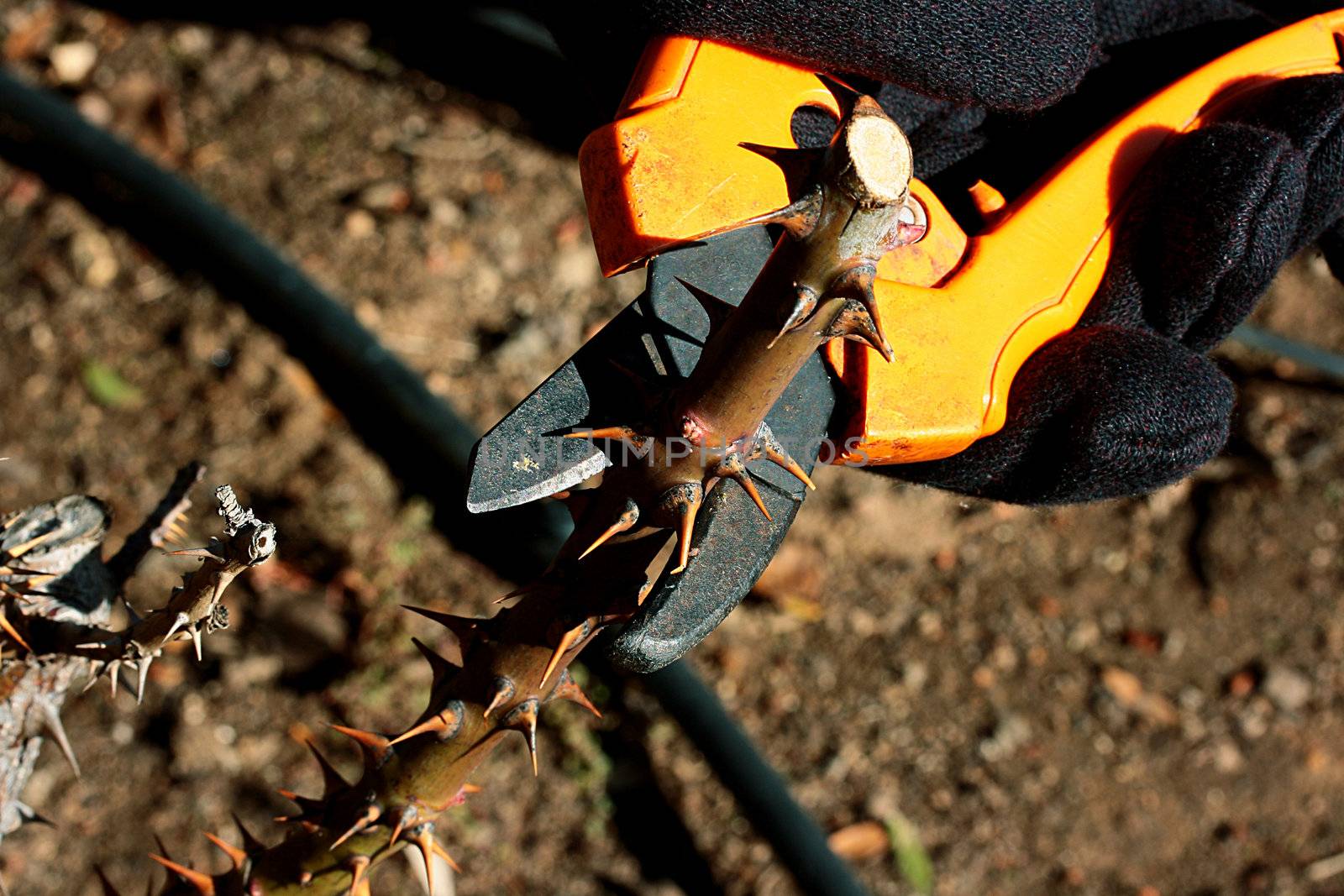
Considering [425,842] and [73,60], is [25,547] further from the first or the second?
[73,60]

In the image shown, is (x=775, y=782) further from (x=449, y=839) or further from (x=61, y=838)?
(x=61, y=838)

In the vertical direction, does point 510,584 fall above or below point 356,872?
below

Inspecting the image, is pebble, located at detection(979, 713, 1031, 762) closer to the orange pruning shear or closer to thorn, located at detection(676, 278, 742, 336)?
the orange pruning shear

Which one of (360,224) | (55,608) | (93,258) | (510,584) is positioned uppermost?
(55,608)

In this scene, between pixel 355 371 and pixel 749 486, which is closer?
pixel 749 486

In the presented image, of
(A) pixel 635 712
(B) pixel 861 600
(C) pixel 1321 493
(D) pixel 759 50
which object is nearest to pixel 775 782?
(A) pixel 635 712

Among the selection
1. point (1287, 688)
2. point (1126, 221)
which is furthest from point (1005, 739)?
point (1126, 221)

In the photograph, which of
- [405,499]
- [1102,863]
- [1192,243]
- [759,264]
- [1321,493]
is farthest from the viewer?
[1321,493]
